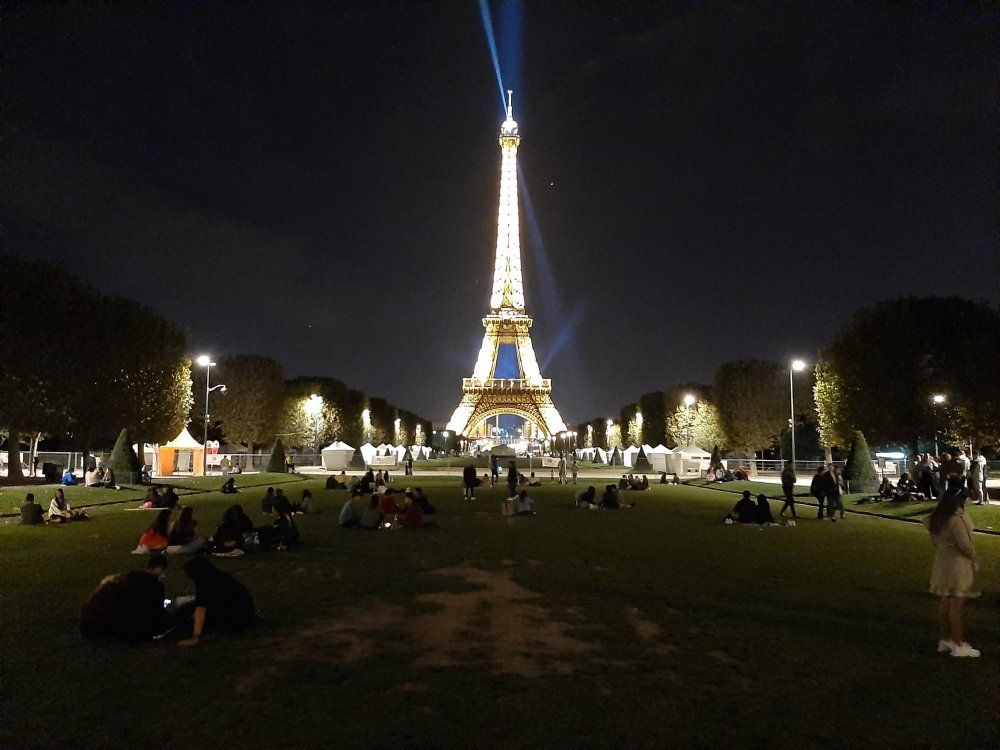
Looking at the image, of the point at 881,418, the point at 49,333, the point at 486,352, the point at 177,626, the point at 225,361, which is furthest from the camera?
the point at 486,352

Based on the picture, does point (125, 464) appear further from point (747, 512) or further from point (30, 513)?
point (747, 512)

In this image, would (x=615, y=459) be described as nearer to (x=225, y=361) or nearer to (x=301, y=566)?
(x=225, y=361)

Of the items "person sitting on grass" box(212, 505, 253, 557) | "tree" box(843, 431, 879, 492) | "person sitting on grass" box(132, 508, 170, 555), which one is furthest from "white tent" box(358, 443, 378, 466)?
"person sitting on grass" box(132, 508, 170, 555)

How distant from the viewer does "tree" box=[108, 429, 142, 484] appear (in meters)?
34.0

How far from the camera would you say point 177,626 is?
8297 millimetres

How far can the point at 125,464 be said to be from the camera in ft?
112

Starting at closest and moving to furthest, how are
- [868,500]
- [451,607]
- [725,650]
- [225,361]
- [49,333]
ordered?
[725,650]
[451,607]
[868,500]
[49,333]
[225,361]

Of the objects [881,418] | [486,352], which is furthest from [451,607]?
[486,352]

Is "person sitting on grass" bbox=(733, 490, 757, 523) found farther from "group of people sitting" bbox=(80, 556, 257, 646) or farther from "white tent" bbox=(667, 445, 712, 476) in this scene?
"white tent" bbox=(667, 445, 712, 476)

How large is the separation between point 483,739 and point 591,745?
0.79 meters

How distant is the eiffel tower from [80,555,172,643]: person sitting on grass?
86011mm

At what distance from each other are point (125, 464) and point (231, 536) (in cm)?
2293

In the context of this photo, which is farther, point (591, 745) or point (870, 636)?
point (870, 636)

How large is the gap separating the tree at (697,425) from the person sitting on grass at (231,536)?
5424 cm
